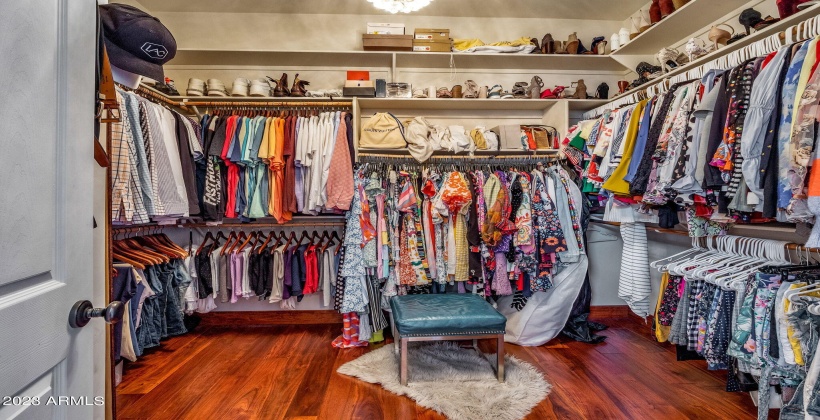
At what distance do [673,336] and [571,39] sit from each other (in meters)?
2.29

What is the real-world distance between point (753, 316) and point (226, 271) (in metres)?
3.12

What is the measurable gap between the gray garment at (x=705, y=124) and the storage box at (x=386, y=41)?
6.57 feet

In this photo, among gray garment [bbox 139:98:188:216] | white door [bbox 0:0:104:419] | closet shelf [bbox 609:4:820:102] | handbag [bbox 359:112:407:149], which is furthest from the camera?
handbag [bbox 359:112:407:149]

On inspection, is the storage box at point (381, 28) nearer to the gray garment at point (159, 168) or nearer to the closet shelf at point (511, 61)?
the closet shelf at point (511, 61)

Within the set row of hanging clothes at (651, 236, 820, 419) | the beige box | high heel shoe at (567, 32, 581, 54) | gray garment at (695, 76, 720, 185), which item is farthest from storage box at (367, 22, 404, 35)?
row of hanging clothes at (651, 236, 820, 419)

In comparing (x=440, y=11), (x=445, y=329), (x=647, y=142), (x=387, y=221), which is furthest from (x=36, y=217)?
(x=440, y=11)

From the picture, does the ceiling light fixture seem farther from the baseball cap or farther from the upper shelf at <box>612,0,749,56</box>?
the upper shelf at <box>612,0,749,56</box>

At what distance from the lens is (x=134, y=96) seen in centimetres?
220

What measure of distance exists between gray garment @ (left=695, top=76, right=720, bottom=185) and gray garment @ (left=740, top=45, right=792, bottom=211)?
0.20 m

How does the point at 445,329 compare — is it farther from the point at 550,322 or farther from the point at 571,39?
the point at 571,39

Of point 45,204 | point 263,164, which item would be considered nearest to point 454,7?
point 263,164

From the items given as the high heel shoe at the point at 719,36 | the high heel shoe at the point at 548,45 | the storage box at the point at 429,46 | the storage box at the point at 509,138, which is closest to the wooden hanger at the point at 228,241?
the storage box at the point at 429,46

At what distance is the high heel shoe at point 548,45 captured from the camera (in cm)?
317

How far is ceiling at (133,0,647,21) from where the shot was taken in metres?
3.19
